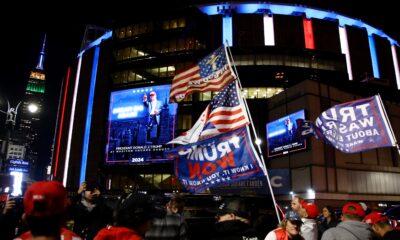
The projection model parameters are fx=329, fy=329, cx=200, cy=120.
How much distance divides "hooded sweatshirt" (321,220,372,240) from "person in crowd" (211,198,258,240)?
1.51m

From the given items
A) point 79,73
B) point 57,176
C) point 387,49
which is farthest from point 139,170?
point 387,49

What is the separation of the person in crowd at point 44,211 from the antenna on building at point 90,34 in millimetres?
58438

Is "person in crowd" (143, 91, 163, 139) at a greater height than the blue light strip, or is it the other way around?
the blue light strip

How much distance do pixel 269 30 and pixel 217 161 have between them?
39.6 metres

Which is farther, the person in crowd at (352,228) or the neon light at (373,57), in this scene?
the neon light at (373,57)

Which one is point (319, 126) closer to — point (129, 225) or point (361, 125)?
point (361, 125)

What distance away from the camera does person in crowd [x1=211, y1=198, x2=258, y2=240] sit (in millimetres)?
3482

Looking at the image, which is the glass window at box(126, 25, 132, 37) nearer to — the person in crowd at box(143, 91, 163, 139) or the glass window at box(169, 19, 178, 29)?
the glass window at box(169, 19, 178, 29)

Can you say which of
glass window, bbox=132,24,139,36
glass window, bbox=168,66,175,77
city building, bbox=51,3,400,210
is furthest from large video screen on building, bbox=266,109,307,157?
glass window, bbox=132,24,139,36

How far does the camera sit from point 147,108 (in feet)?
118

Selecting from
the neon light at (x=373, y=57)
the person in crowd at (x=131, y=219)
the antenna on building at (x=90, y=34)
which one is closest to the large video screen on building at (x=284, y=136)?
the person in crowd at (x=131, y=219)

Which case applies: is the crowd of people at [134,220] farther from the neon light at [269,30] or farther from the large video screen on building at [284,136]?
the neon light at [269,30]

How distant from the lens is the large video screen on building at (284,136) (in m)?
26.7

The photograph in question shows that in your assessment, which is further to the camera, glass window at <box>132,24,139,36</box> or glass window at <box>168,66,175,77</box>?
glass window at <box>132,24,139,36</box>
